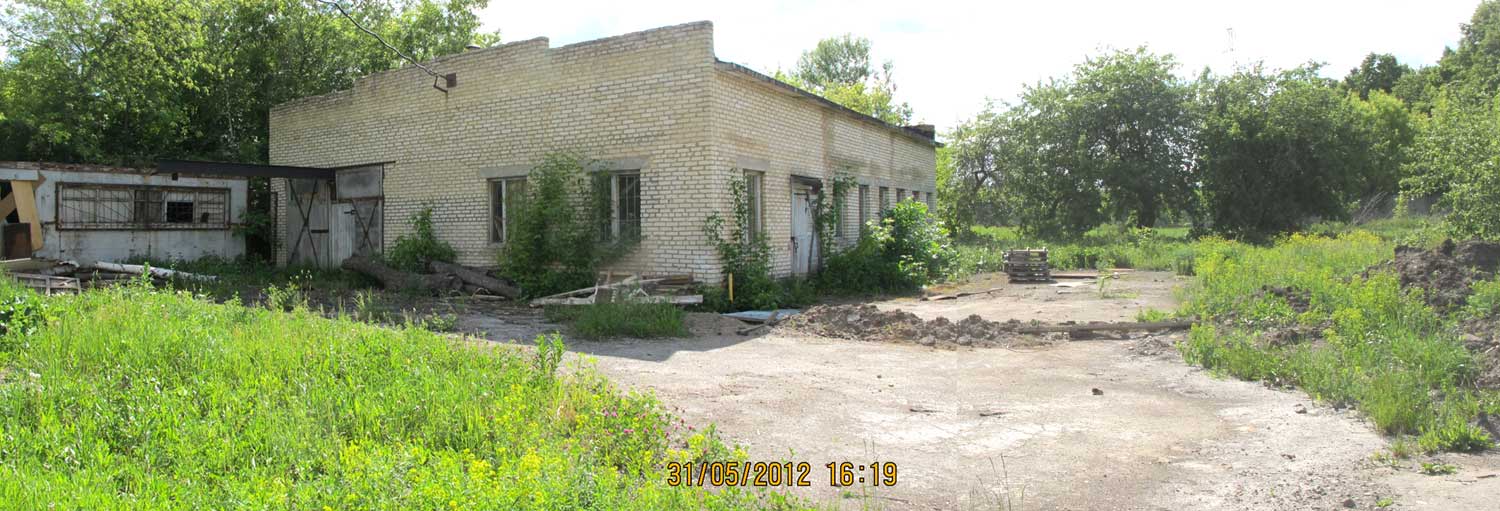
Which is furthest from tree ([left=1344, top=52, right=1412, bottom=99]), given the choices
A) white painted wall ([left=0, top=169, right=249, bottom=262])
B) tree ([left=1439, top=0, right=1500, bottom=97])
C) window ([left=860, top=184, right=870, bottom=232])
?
white painted wall ([left=0, top=169, right=249, bottom=262])

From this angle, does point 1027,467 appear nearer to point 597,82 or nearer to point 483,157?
point 597,82

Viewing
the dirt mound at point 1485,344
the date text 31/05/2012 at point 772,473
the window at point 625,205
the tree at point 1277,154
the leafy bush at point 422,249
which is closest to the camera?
the date text 31/05/2012 at point 772,473

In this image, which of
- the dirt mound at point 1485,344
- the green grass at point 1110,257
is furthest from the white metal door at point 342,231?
the dirt mound at point 1485,344

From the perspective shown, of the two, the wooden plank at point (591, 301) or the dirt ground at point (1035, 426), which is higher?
the wooden plank at point (591, 301)

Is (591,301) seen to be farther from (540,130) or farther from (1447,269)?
(1447,269)

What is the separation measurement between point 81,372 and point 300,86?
1961cm

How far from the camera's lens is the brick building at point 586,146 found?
12.8m

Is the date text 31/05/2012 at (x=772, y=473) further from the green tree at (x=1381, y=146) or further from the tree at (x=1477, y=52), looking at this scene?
the tree at (x=1477, y=52)

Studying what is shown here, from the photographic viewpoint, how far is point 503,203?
14836mm

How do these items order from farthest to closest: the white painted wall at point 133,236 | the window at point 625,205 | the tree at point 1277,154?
1. the tree at point 1277,154
2. the white painted wall at point 133,236
3. the window at point 625,205

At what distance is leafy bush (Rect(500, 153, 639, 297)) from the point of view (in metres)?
13.3

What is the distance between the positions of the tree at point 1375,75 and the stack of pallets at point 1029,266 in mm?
44538

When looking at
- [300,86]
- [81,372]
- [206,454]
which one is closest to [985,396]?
[206,454]

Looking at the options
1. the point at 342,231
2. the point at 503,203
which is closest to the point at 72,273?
the point at 342,231
